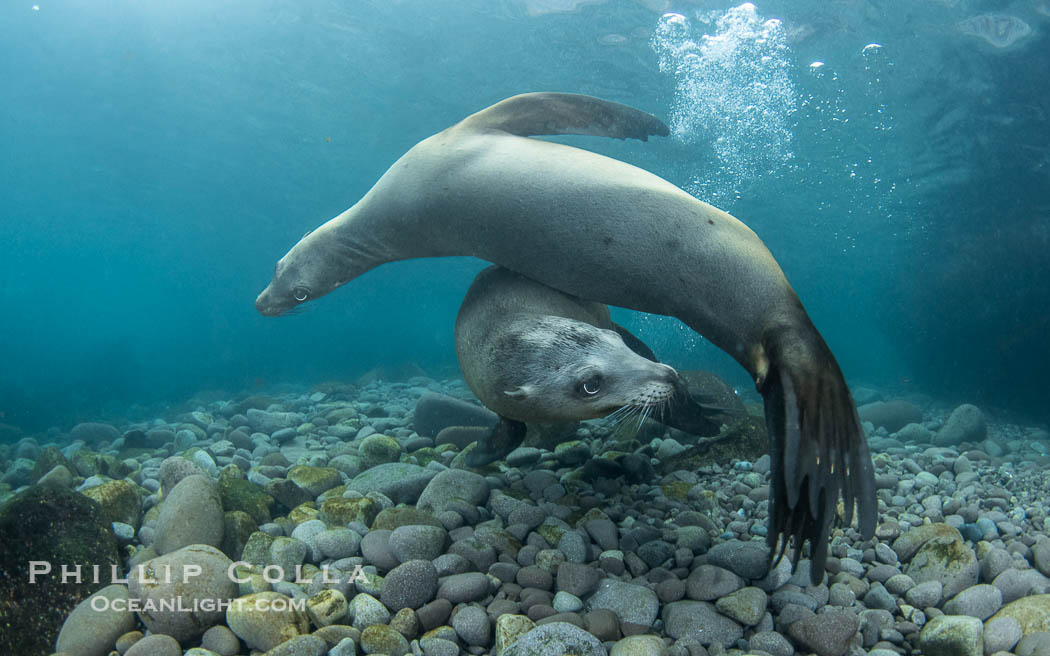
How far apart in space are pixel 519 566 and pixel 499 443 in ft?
3.85

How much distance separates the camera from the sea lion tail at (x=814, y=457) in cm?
204

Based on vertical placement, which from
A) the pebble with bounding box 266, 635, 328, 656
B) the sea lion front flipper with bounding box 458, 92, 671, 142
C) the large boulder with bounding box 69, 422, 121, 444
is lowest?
the large boulder with bounding box 69, 422, 121, 444

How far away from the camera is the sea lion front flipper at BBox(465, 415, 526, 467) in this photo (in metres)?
3.47

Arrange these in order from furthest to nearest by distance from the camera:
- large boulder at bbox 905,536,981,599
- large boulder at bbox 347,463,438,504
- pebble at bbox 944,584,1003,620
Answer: large boulder at bbox 347,463,438,504 → large boulder at bbox 905,536,981,599 → pebble at bbox 944,584,1003,620

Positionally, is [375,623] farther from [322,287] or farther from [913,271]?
[913,271]

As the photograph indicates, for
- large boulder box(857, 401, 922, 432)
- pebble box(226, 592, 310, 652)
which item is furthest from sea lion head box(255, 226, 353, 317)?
large boulder box(857, 401, 922, 432)

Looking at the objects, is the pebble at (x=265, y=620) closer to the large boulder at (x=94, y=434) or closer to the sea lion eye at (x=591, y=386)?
the sea lion eye at (x=591, y=386)

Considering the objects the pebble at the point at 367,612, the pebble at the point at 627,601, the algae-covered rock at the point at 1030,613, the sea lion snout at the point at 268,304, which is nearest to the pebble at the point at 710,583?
the pebble at the point at 627,601

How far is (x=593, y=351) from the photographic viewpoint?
2.58 meters

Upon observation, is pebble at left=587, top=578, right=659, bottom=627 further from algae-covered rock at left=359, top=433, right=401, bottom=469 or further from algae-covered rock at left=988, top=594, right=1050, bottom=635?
algae-covered rock at left=359, top=433, right=401, bottom=469

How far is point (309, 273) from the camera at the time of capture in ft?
12.7

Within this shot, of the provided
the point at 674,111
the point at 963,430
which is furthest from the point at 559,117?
the point at 674,111

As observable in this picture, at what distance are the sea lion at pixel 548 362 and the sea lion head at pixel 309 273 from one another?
46.2 inches

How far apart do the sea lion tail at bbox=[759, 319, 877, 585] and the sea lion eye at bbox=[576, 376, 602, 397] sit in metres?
0.71
